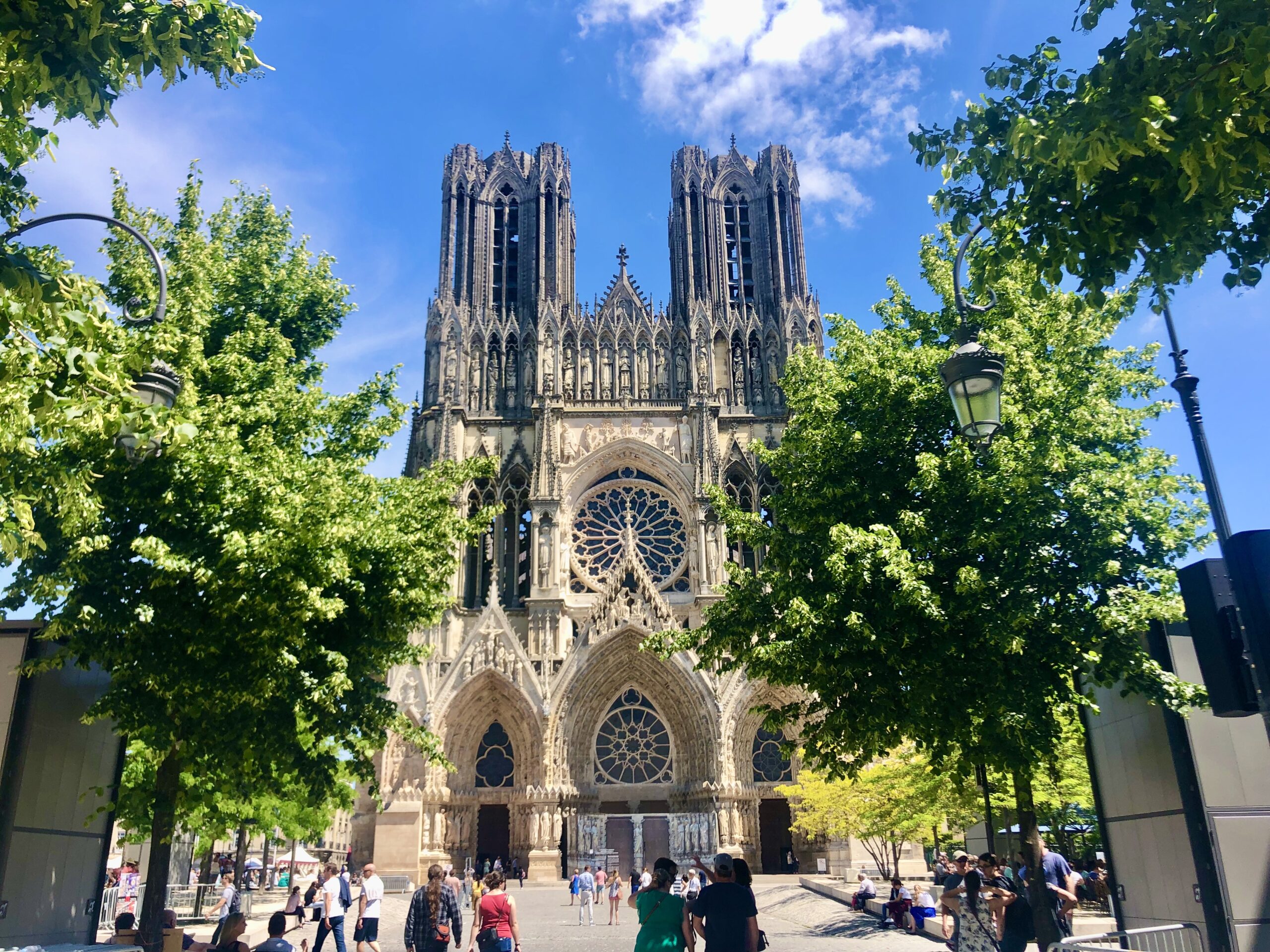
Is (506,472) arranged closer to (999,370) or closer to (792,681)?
(792,681)

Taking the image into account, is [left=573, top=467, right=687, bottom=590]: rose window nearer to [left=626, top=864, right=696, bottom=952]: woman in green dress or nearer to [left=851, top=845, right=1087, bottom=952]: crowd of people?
[left=851, top=845, right=1087, bottom=952]: crowd of people

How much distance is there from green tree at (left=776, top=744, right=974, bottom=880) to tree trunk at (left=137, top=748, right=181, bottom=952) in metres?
11.7

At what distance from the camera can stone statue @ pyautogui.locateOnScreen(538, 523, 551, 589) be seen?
3362 centimetres

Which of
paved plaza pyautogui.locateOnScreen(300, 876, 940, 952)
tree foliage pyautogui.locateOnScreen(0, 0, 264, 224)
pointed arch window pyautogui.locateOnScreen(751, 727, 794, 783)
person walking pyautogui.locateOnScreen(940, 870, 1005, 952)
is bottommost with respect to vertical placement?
paved plaza pyautogui.locateOnScreen(300, 876, 940, 952)

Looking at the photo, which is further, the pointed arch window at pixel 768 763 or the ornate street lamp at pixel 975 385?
the pointed arch window at pixel 768 763

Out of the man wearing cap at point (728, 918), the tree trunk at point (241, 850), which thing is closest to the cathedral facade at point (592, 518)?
the tree trunk at point (241, 850)

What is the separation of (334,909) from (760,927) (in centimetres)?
1058

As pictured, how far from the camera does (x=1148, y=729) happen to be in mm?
11445

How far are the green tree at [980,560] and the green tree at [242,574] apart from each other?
459 centimetres

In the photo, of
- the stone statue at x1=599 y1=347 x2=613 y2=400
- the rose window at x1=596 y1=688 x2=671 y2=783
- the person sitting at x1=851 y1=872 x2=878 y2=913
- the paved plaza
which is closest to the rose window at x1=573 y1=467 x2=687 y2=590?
the stone statue at x1=599 y1=347 x2=613 y2=400

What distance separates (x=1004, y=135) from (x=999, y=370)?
1732 mm

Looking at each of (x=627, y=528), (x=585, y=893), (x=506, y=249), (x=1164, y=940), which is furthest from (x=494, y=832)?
(x=1164, y=940)

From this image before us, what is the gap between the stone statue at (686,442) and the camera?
119 ft

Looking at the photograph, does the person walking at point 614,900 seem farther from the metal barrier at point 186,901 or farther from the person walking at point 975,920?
the person walking at point 975,920
